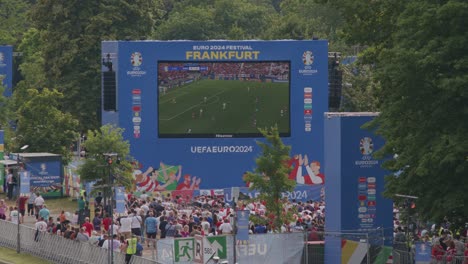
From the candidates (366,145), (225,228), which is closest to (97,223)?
(225,228)

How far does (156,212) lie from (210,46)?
1229 cm

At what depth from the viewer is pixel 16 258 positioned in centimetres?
4525

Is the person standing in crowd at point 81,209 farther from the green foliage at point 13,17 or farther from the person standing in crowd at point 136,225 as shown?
the green foliage at point 13,17

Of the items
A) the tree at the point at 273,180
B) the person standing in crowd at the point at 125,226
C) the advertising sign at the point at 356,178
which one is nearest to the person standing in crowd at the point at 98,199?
the person standing in crowd at the point at 125,226

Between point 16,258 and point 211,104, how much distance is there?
16.5 meters

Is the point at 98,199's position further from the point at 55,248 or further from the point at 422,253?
the point at 422,253

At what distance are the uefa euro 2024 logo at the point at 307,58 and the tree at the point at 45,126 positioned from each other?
36.5 ft

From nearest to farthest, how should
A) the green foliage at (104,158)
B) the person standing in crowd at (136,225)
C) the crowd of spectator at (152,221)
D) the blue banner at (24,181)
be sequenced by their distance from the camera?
the crowd of spectator at (152,221)
the person standing in crowd at (136,225)
the blue banner at (24,181)
the green foliage at (104,158)

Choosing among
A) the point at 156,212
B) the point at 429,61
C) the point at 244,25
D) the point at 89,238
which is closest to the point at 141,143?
the point at 156,212

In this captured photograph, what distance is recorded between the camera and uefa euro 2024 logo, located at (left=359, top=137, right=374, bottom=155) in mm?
41969

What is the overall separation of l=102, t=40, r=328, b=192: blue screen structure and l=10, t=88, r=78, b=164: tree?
4.92m

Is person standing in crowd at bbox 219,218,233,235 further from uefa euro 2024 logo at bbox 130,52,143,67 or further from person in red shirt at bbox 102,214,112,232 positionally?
uefa euro 2024 logo at bbox 130,52,143,67

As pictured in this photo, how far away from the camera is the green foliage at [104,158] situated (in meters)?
52.5

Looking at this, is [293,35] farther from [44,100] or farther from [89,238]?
[89,238]
